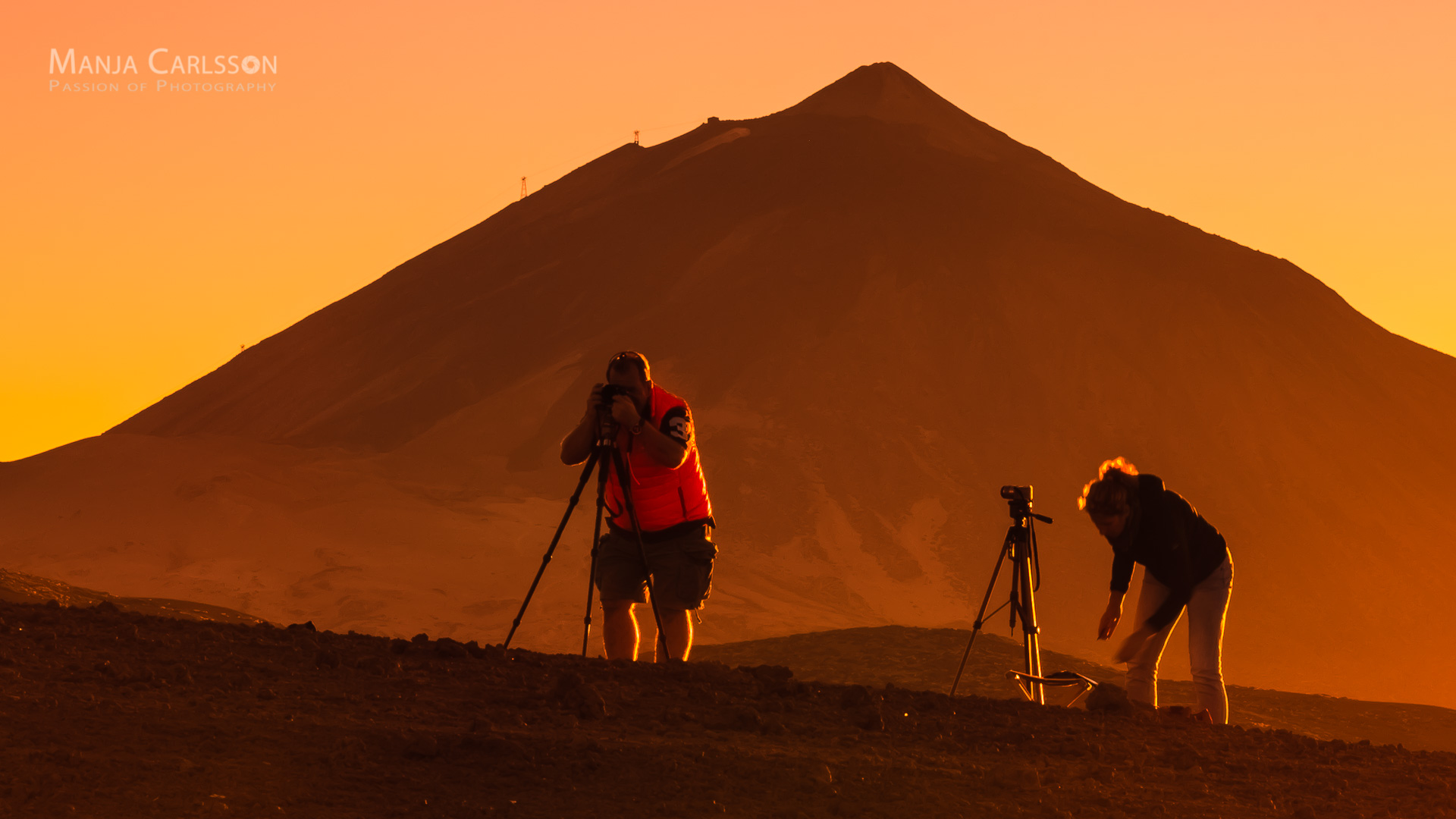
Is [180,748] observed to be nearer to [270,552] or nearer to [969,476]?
[270,552]

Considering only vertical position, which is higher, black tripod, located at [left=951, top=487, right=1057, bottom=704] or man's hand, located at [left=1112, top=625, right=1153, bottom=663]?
black tripod, located at [left=951, top=487, right=1057, bottom=704]

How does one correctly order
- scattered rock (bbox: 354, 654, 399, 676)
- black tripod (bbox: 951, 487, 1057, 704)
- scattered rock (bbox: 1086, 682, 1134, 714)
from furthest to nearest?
1. black tripod (bbox: 951, 487, 1057, 704)
2. scattered rock (bbox: 1086, 682, 1134, 714)
3. scattered rock (bbox: 354, 654, 399, 676)

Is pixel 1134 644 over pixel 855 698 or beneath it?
over

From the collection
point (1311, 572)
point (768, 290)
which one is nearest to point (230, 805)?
point (1311, 572)

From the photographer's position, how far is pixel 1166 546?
627cm

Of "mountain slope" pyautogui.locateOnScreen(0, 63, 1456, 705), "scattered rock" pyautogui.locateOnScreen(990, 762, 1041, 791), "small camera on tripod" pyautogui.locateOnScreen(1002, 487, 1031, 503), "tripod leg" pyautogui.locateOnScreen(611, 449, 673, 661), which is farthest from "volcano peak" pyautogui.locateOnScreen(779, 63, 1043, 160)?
"scattered rock" pyautogui.locateOnScreen(990, 762, 1041, 791)

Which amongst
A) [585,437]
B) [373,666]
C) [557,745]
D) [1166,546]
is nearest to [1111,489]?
[1166,546]

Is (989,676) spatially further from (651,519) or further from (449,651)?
(449,651)

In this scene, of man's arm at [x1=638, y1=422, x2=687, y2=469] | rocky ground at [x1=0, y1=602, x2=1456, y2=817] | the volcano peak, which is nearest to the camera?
rocky ground at [x1=0, y1=602, x2=1456, y2=817]

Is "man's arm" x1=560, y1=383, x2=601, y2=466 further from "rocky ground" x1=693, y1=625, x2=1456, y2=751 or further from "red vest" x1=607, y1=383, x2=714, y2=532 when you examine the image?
"rocky ground" x1=693, y1=625, x2=1456, y2=751

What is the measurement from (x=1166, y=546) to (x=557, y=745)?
124 inches

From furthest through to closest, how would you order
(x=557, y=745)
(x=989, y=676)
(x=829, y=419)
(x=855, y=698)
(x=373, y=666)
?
1. (x=829, y=419)
2. (x=989, y=676)
3. (x=855, y=698)
4. (x=373, y=666)
5. (x=557, y=745)

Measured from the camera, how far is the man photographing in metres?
6.22

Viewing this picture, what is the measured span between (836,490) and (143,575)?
54.2ft
